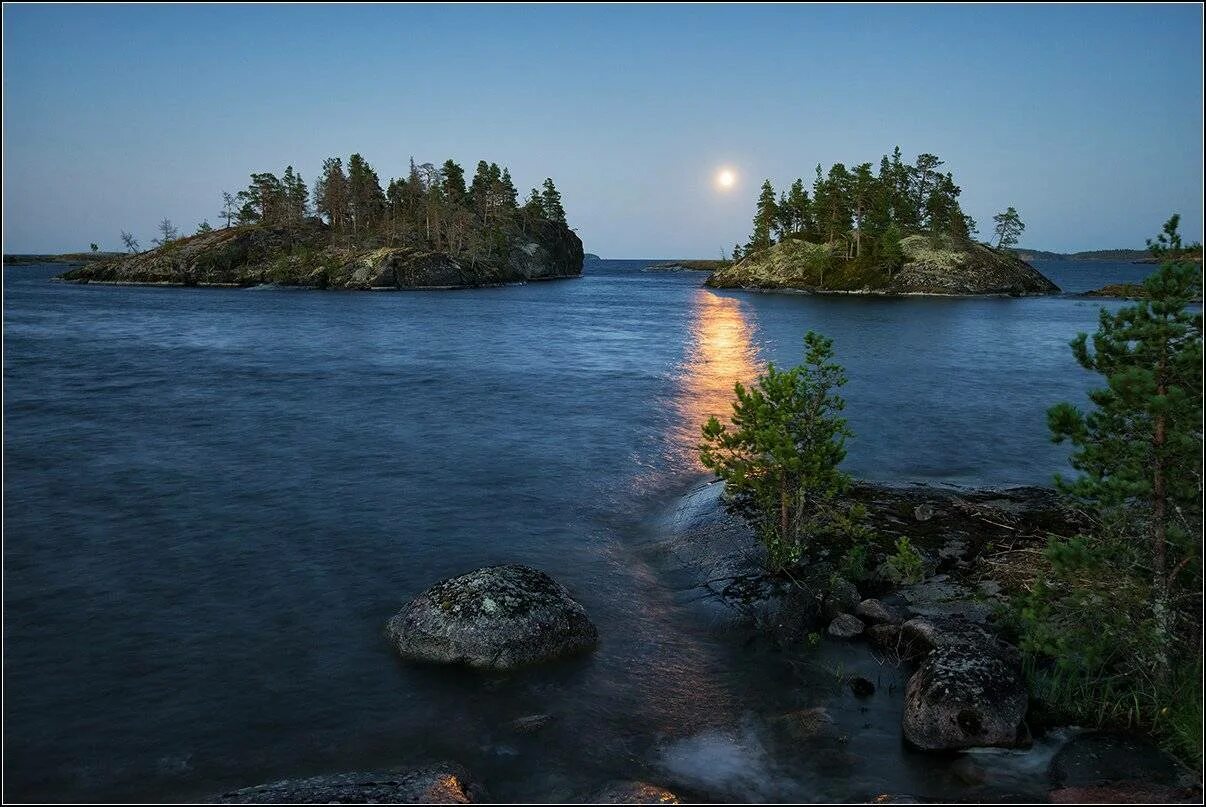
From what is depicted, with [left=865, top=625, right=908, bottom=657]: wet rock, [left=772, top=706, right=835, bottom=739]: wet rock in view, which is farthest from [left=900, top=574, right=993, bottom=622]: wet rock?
[left=772, top=706, right=835, bottom=739]: wet rock

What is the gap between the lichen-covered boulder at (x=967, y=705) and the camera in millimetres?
11141

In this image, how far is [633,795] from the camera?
10.1 metres

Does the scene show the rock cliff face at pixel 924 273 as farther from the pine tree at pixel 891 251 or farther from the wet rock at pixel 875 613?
the wet rock at pixel 875 613

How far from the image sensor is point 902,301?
357 ft

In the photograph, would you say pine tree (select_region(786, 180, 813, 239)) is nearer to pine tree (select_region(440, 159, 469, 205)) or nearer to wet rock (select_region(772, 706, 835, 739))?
pine tree (select_region(440, 159, 469, 205))

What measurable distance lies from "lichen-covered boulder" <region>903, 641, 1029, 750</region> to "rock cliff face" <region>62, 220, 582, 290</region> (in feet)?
432

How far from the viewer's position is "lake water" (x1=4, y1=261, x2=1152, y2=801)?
11.3 m

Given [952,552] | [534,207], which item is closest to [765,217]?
[534,207]

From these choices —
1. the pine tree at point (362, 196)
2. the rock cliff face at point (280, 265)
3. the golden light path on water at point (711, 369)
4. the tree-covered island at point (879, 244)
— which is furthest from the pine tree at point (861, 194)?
the pine tree at point (362, 196)

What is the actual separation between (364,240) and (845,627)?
158928 mm


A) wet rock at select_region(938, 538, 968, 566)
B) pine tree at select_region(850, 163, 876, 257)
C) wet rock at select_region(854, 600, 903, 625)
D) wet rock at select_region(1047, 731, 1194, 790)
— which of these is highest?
pine tree at select_region(850, 163, 876, 257)

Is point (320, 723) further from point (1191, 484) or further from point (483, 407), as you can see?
point (483, 407)

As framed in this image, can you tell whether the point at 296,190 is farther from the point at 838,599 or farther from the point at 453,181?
the point at 838,599

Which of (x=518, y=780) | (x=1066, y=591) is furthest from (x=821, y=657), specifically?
(x=518, y=780)
